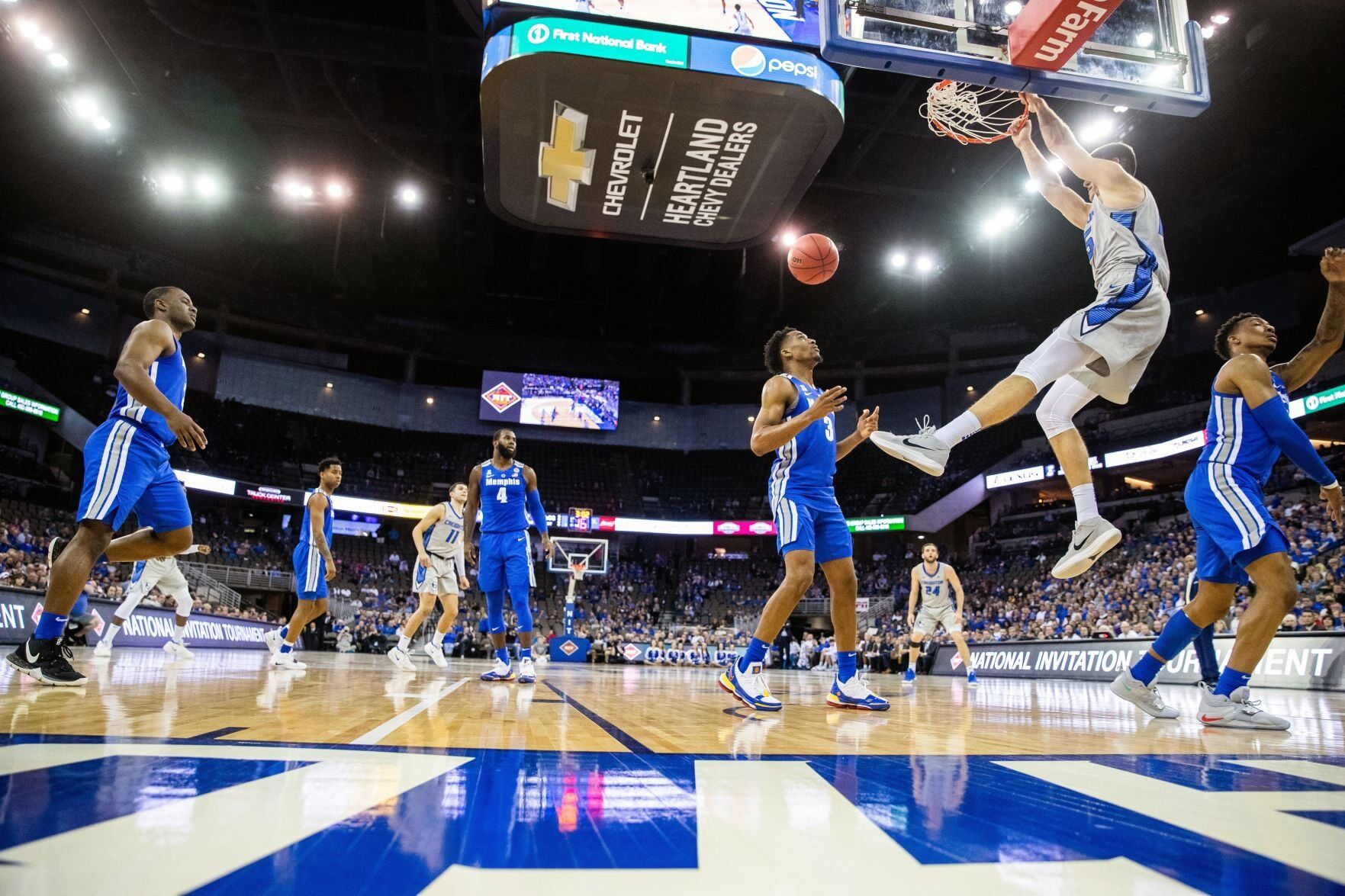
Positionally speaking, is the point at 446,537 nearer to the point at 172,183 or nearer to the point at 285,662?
the point at 285,662

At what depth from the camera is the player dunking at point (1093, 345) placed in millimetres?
3158

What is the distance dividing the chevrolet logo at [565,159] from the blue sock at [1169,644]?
27.7 feet

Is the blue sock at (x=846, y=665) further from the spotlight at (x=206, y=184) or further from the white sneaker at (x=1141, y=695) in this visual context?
the spotlight at (x=206, y=184)

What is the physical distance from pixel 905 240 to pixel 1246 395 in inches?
702

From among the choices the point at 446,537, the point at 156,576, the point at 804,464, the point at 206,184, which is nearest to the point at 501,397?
the point at 206,184

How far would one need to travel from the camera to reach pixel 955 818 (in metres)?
1.26

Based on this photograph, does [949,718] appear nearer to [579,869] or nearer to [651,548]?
[579,869]

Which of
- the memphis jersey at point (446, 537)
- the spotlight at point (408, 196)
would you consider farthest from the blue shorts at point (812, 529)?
the spotlight at point (408, 196)

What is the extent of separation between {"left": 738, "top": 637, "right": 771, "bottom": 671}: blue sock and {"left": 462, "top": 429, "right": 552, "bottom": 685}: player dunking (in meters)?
2.42

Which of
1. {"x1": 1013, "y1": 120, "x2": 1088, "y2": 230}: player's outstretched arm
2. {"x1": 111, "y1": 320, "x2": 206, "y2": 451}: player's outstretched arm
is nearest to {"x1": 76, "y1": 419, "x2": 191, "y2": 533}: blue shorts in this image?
{"x1": 111, "y1": 320, "x2": 206, "y2": 451}: player's outstretched arm

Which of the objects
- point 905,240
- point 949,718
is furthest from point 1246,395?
point 905,240

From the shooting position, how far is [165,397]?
12.0 feet

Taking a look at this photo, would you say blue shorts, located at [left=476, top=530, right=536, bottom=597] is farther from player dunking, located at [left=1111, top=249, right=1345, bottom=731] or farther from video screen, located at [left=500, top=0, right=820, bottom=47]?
video screen, located at [left=500, top=0, right=820, bottom=47]

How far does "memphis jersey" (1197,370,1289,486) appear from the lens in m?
3.63
